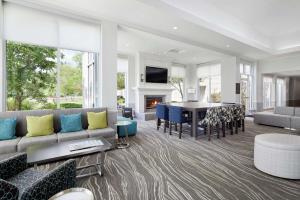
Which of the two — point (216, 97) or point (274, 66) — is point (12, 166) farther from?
point (274, 66)

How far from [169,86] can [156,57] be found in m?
1.75

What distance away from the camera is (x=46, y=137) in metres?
3.31

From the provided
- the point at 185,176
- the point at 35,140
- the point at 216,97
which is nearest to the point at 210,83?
the point at 216,97

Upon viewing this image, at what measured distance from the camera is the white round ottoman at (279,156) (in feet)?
8.23

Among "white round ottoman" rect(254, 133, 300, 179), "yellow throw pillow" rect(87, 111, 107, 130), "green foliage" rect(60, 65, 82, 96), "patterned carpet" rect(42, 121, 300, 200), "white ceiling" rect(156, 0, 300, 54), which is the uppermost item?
"white ceiling" rect(156, 0, 300, 54)

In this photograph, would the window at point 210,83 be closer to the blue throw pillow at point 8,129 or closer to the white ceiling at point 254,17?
the white ceiling at point 254,17

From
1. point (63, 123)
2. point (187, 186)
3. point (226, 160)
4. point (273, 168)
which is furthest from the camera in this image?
point (63, 123)

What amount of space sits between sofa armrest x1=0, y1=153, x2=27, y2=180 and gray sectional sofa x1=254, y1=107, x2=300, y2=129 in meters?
7.35

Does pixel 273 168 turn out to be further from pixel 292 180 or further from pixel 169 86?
pixel 169 86

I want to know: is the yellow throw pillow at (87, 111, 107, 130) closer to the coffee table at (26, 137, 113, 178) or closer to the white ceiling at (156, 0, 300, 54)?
the coffee table at (26, 137, 113, 178)

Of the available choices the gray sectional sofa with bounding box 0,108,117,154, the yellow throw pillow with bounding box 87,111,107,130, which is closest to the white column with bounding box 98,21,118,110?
the gray sectional sofa with bounding box 0,108,117,154

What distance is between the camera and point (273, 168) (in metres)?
2.65

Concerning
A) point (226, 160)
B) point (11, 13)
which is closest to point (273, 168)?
point (226, 160)

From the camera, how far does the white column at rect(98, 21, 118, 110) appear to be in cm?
463
